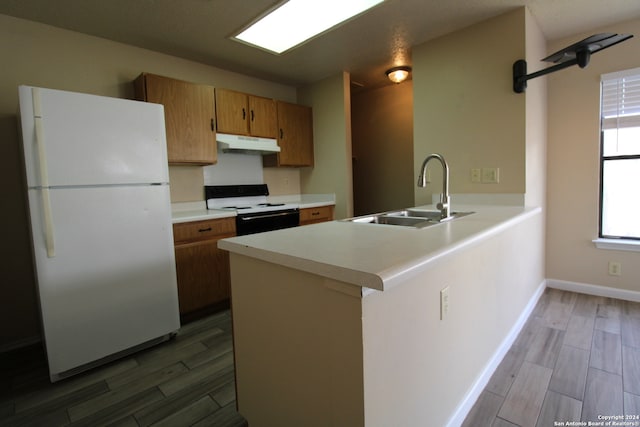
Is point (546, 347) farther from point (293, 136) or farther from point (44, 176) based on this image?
point (44, 176)

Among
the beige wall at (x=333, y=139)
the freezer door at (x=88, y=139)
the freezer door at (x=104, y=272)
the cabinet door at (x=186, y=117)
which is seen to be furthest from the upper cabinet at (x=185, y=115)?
the beige wall at (x=333, y=139)

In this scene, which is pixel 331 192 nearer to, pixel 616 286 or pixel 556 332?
pixel 556 332

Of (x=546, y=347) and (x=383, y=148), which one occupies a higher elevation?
(x=383, y=148)

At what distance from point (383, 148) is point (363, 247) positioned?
3.46 m

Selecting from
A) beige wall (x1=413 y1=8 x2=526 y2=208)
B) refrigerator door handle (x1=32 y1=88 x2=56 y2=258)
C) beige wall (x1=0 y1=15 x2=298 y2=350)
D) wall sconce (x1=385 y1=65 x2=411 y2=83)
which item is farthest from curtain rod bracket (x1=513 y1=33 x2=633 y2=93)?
beige wall (x1=0 y1=15 x2=298 y2=350)

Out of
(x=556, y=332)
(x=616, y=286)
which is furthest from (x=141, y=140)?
(x=616, y=286)

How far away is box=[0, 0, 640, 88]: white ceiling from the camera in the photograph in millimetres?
2102

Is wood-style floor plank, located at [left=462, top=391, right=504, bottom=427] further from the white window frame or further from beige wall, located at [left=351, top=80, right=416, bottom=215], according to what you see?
beige wall, located at [left=351, top=80, right=416, bottom=215]

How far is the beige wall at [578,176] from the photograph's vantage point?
2.64 metres

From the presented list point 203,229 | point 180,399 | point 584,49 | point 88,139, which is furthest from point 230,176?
point 584,49

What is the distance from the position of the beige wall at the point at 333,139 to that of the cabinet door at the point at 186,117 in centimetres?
129

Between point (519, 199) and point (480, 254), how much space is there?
120 centimetres

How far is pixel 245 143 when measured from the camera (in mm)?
3084

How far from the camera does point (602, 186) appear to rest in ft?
9.01
